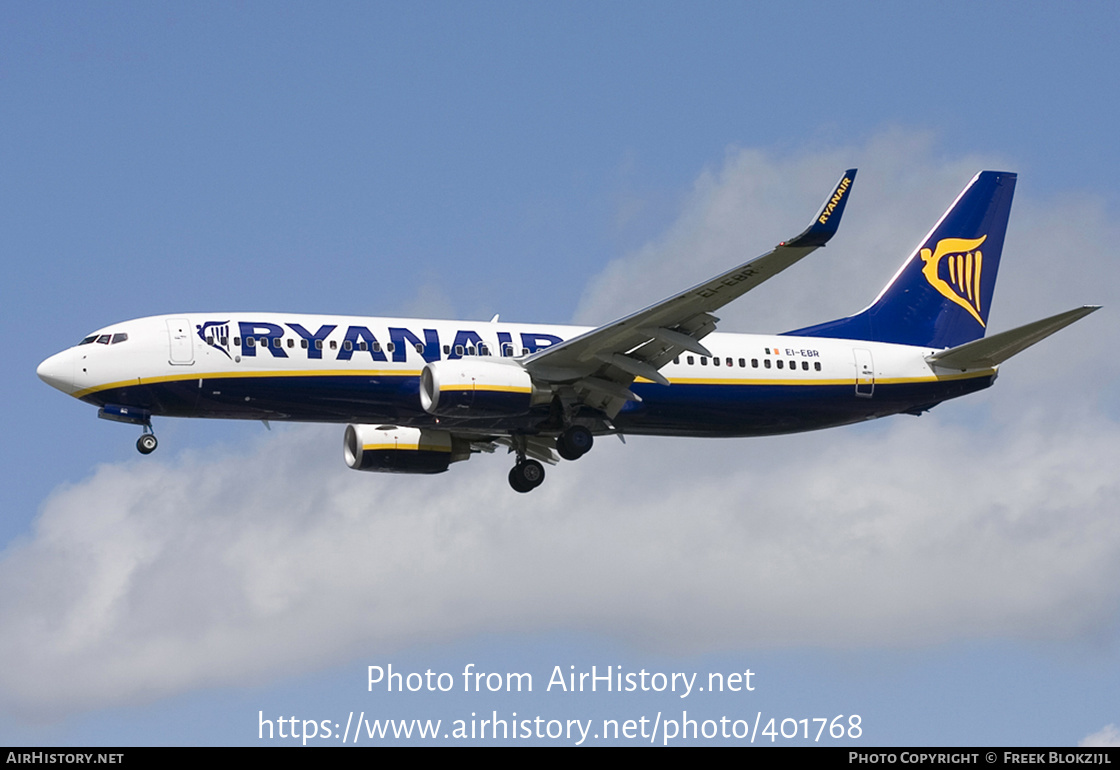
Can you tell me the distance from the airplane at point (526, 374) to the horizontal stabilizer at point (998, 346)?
0.07m

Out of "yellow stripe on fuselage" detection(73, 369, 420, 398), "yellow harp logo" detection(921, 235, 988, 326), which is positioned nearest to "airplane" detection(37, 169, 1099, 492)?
"yellow stripe on fuselage" detection(73, 369, 420, 398)

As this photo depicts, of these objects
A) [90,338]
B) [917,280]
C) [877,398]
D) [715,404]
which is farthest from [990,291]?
[90,338]

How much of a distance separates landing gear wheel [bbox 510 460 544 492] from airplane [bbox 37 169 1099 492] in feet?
0.13

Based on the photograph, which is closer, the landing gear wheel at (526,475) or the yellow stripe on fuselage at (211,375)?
the yellow stripe on fuselage at (211,375)

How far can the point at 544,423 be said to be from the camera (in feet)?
145

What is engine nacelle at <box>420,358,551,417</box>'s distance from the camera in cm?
4109

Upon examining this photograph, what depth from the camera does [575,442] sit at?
146 feet

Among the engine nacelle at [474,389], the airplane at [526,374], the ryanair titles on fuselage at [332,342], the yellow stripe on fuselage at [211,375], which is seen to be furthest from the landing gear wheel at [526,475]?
the yellow stripe on fuselage at [211,375]

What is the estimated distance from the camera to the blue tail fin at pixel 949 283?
49594mm

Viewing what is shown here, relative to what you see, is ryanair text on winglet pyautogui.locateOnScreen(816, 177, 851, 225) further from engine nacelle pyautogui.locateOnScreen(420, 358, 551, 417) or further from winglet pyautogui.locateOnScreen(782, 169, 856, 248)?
engine nacelle pyautogui.locateOnScreen(420, 358, 551, 417)

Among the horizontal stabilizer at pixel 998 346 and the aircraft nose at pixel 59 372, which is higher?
the horizontal stabilizer at pixel 998 346

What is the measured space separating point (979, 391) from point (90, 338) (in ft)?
83.1

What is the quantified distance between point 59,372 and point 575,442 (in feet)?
44.7

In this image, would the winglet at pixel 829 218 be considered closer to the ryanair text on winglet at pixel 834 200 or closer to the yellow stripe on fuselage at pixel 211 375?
the ryanair text on winglet at pixel 834 200
